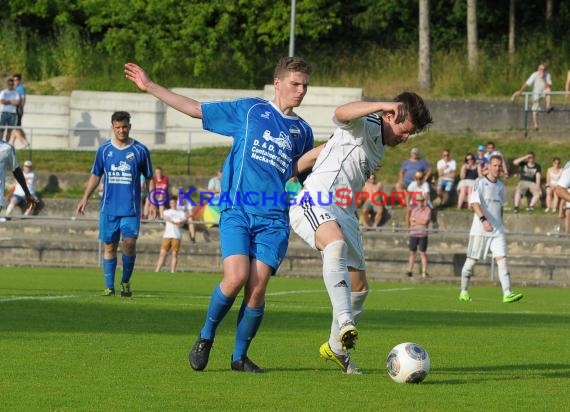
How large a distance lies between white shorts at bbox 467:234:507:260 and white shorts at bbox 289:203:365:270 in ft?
38.4

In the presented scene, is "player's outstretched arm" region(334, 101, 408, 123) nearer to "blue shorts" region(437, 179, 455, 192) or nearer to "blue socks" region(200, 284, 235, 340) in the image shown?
"blue socks" region(200, 284, 235, 340)

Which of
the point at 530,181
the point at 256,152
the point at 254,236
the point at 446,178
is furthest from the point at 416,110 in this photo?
the point at 530,181

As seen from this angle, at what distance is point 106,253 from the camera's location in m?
17.9

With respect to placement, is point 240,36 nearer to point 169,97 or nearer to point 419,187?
point 419,187

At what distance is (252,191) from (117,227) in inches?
335

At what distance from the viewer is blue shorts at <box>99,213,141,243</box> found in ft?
57.4

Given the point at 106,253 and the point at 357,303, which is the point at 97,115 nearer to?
the point at 106,253

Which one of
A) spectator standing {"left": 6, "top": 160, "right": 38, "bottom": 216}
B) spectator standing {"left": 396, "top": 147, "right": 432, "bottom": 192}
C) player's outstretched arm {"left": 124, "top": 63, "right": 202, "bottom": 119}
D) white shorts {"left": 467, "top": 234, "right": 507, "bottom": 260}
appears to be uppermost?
spectator standing {"left": 396, "top": 147, "right": 432, "bottom": 192}

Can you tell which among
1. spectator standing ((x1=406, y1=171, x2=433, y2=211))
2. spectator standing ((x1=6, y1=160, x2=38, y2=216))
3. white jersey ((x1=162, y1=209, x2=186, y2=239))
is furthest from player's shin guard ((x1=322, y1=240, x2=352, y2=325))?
spectator standing ((x1=6, y1=160, x2=38, y2=216))

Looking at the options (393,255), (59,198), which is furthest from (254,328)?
(59,198)

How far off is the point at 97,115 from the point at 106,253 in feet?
74.6

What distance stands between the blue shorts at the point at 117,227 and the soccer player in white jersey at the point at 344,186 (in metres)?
8.17

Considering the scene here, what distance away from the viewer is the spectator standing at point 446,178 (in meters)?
32.1

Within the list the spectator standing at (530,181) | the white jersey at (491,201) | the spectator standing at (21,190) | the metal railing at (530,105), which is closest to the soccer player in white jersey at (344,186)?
the white jersey at (491,201)
